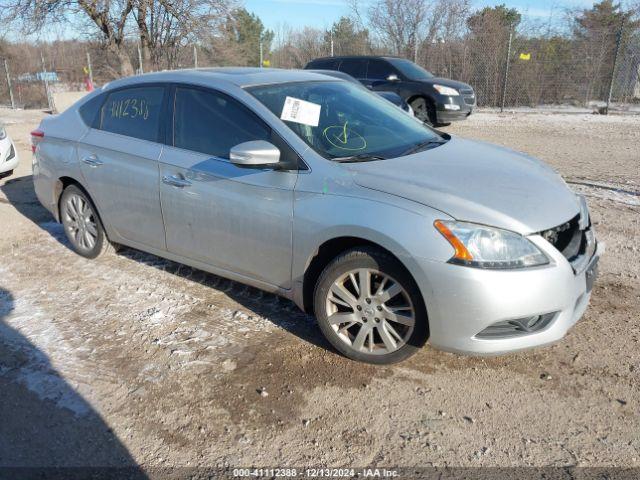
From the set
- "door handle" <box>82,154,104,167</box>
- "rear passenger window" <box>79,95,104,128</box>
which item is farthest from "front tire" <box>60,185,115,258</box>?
"rear passenger window" <box>79,95,104,128</box>

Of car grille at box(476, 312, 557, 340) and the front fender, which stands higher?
the front fender

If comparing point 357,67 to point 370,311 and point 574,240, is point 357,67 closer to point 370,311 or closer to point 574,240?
point 574,240

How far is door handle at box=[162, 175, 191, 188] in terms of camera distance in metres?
3.91

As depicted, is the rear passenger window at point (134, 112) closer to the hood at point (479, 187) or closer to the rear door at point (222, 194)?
the rear door at point (222, 194)

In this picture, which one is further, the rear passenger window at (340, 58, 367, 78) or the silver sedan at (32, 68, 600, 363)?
the rear passenger window at (340, 58, 367, 78)

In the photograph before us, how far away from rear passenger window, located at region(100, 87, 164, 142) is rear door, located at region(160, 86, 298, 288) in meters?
0.23

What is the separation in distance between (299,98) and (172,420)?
2.31 meters

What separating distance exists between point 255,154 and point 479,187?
4.45 feet

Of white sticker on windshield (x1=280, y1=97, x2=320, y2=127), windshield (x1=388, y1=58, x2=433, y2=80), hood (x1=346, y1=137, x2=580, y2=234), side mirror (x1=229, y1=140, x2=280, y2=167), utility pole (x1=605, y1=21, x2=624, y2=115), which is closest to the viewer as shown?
hood (x1=346, y1=137, x2=580, y2=234)

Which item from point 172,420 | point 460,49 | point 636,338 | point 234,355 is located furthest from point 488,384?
point 460,49

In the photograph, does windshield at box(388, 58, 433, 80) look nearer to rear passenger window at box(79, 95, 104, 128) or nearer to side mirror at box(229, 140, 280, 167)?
rear passenger window at box(79, 95, 104, 128)

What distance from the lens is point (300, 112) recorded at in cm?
369

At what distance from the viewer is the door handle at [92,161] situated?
181 inches

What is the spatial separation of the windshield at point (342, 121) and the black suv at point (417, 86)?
8837 millimetres
